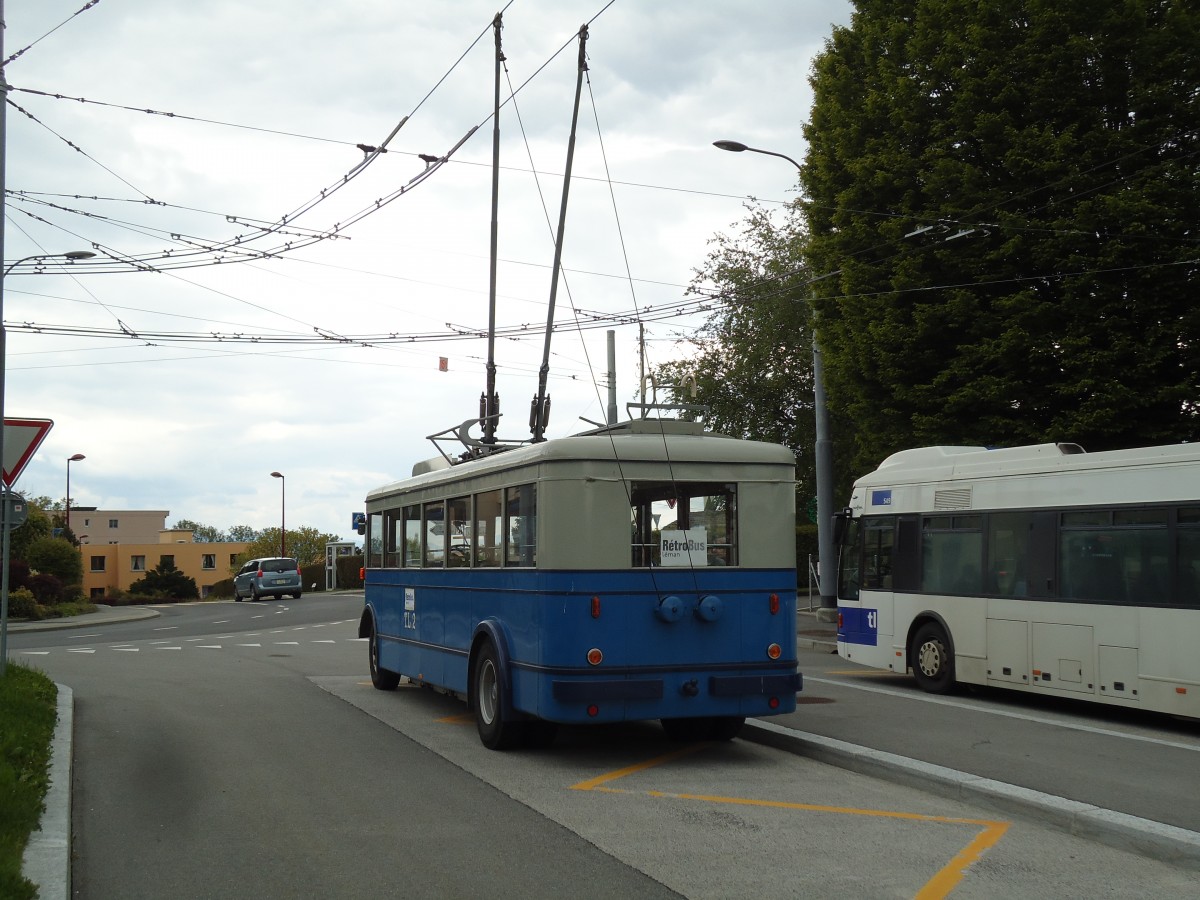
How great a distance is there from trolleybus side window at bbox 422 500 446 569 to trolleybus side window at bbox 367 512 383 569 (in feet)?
7.21

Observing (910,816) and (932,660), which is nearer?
(910,816)

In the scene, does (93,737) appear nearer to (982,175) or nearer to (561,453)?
(561,453)

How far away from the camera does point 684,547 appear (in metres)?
10.4

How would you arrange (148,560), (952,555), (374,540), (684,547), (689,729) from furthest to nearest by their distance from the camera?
1. (148,560)
2. (374,540)
3. (952,555)
4. (689,729)
5. (684,547)

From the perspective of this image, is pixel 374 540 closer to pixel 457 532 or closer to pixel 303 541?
pixel 457 532

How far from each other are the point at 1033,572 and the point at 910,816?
6.31 m

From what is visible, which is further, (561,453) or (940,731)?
(940,731)

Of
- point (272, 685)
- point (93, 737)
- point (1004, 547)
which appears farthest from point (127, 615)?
point (1004, 547)

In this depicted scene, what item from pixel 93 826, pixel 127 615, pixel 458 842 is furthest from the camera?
pixel 127 615

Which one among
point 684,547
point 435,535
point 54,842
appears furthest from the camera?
point 435,535

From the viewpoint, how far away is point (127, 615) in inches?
1610

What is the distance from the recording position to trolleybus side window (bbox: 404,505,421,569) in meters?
14.0

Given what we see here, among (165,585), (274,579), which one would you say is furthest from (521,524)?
(165,585)

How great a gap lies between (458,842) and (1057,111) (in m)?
16.0
